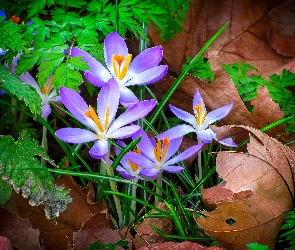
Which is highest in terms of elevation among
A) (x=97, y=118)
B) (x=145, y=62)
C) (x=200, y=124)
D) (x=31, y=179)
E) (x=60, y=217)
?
(x=145, y=62)

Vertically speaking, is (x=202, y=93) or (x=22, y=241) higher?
(x=202, y=93)

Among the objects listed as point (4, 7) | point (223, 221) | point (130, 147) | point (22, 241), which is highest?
point (4, 7)

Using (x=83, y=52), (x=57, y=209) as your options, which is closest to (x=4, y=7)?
(x=83, y=52)

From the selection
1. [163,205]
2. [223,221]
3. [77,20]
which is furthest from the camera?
[77,20]

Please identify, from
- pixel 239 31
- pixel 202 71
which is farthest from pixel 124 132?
pixel 239 31

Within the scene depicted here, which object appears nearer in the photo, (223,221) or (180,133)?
(223,221)

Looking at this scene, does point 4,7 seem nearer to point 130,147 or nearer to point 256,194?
point 130,147

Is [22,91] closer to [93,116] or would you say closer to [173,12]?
[93,116]
